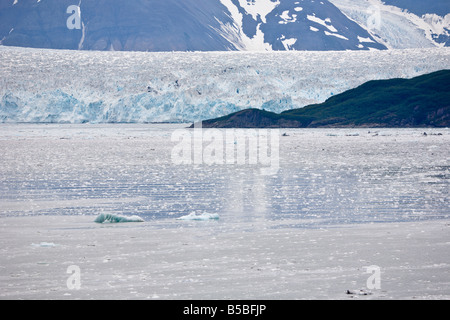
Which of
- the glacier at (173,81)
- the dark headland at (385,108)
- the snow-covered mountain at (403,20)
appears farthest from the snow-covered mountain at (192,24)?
the glacier at (173,81)

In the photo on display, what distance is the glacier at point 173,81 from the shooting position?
3919 centimetres

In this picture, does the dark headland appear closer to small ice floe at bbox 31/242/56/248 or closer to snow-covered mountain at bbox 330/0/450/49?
small ice floe at bbox 31/242/56/248

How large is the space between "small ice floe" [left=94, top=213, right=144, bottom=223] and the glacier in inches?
1263

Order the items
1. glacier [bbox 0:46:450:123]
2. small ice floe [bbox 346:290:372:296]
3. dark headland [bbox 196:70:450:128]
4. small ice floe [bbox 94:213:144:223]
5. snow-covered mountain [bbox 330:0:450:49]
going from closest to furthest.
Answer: small ice floe [bbox 346:290:372:296]
small ice floe [bbox 94:213:144:223]
glacier [bbox 0:46:450:123]
dark headland [bbox 196:70:450:128]
snow-covered mountain [bbox 330:0:450:49]

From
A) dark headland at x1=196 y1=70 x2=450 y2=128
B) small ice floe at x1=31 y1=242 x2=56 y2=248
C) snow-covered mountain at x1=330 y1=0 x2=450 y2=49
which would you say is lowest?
small ice floe at x1=31 y1=242 x2=56 y2=248

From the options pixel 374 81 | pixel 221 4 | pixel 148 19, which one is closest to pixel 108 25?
pixel 148 19

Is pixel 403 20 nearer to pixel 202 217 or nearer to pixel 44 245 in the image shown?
pixel 202 217

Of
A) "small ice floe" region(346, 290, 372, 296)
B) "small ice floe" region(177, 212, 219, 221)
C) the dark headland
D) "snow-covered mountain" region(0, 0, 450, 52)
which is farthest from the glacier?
"snow-covered mountain" region(0, 0, 450, 52)

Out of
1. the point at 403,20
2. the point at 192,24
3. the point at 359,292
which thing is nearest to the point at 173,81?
the point at 359,292

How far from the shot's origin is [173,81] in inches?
1593

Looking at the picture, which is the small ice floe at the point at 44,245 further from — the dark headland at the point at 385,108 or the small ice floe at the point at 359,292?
the dark headland at the point at 385,108

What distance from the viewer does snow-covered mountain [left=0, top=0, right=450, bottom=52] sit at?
406 ft

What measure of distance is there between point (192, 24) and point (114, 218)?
404ft

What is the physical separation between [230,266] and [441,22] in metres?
144
